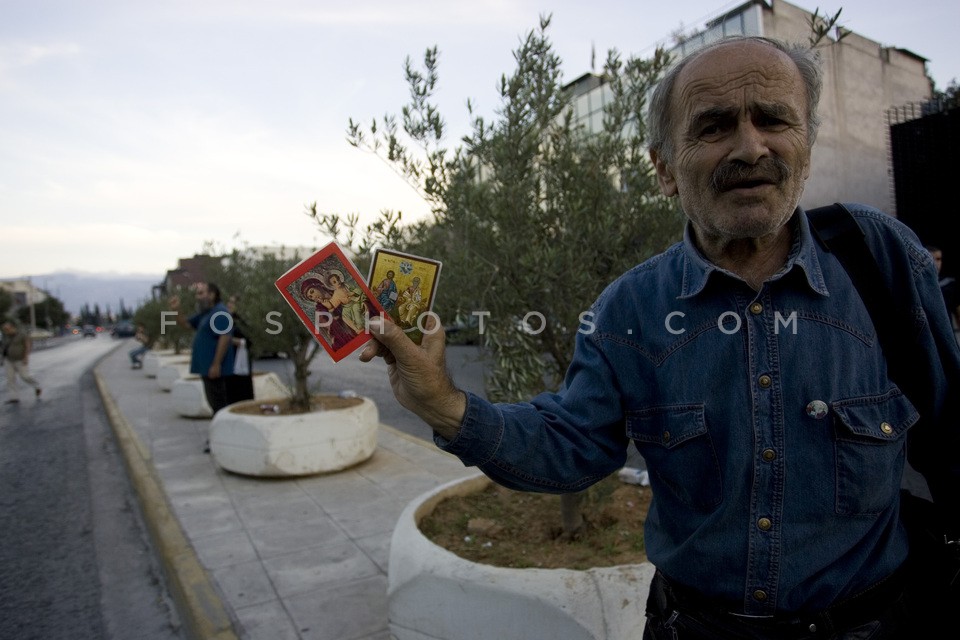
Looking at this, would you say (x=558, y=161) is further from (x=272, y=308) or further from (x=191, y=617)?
(x=272, y=308)

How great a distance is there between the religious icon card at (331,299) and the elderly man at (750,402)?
0.44 feet

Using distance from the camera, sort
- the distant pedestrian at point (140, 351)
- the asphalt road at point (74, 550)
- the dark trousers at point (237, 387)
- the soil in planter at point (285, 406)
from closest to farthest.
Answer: the asphalt road at point (74, 550) → the soil in planter at point (285, 406) → the dark trousers at point (237, 387) → the distant pedestrian at point (140, 351)

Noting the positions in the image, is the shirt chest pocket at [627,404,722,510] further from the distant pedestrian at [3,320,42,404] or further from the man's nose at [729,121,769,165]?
the distant pedestrian at [3,320,42,404]

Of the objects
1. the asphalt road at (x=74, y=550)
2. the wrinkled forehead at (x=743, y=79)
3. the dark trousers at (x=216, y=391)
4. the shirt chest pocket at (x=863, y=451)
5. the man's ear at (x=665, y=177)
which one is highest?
the wrinkled forehead at (x=743, y=79)

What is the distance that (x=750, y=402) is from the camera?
154 cm

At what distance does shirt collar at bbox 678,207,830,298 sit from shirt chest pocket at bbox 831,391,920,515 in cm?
27

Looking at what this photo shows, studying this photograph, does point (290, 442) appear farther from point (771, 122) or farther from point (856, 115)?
point (856, 115)

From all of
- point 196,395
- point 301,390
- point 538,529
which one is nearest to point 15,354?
point 196,395

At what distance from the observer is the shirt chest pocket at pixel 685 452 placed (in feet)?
5.15

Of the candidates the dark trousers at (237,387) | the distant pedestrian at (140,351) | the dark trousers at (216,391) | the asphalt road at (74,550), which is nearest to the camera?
the asphalt road at (74,550)

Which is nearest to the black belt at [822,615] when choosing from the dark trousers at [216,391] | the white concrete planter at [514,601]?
the white concrete planter at [514,601]

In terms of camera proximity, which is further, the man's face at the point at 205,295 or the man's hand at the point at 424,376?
the man's face at the point at 205,295

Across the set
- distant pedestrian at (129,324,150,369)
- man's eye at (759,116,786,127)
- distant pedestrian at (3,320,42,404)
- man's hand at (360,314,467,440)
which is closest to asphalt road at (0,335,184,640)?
man's hand at (360,314,467,440)

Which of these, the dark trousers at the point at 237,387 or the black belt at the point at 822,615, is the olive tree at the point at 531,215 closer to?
the black belt at the point at 822,615
